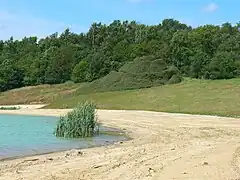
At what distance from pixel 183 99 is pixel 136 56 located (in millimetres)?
42307

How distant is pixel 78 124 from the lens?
76.0ft

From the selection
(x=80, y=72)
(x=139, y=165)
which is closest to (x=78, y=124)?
(x=139, y=165)

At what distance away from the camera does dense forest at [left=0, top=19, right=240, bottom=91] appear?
74188mm

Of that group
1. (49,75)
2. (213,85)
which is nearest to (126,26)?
(49,75)

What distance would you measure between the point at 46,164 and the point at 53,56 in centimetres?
8327

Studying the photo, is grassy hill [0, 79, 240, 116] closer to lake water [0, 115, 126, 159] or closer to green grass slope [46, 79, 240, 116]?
green grass slope [46, 79, 240, 116]

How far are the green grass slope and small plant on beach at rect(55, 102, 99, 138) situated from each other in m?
13.6

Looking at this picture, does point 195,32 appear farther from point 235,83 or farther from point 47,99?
point 235,83

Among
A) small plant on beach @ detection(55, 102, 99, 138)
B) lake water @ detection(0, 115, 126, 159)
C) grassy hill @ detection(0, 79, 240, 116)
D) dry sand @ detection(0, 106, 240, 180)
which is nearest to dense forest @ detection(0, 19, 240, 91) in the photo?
grassy hill @ detection(0, 79, 240, 116)

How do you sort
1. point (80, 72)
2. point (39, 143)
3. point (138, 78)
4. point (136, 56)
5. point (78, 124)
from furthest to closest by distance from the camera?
point (136, 56) < point (80, 72) < point (138, 78) < point (78, 124) < point (39, 143)

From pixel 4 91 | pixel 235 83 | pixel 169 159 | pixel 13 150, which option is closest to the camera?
pixel 169 159

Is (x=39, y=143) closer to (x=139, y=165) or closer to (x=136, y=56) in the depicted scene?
(x=139, y=165)

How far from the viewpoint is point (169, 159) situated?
12.5m

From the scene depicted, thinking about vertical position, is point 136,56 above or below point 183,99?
above
